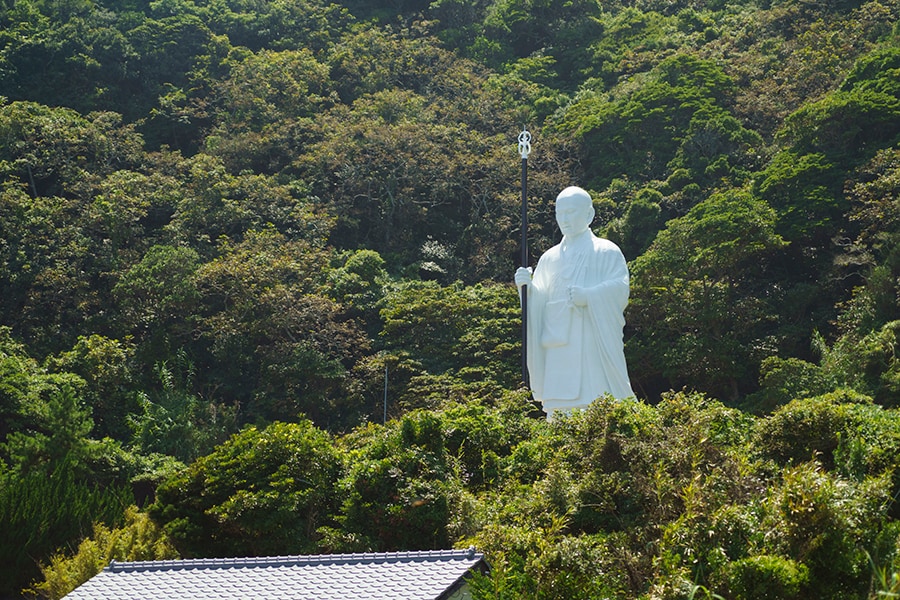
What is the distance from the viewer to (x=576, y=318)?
50.2ft

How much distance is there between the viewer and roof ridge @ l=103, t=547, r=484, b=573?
8.91 metres

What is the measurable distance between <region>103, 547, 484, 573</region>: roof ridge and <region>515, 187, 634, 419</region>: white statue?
604 cm

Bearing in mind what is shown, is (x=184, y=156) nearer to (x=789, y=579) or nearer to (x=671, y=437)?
(x=671, y=437)

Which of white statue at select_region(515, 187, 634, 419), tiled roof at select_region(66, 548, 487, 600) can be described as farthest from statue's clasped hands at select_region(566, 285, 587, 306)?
tiled roof at select_region(66, 548, 487, 600)

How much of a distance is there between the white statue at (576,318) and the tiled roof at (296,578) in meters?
6.10

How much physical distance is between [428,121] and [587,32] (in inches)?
276

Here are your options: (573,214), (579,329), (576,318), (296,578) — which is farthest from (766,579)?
(573,214)

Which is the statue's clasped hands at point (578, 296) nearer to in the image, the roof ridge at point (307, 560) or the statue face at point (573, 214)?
the statue face at point (573, 214)

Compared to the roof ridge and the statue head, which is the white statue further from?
the roof ridge

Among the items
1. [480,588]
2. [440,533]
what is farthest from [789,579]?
[440,533]

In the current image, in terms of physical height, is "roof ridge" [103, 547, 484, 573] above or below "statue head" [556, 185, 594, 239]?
below

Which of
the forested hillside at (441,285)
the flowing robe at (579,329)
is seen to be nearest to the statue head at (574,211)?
the flowing robe at (579,329)

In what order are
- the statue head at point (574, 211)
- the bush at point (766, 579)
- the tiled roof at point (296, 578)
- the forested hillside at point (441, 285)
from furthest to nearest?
1. the statue head at point (574, 211)
2. the forested hillside at point (441, 285)
3. the tiled roof at point (296, 578)
4. the bush at point (766, 579)

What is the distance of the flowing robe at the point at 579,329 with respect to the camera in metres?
15.1
